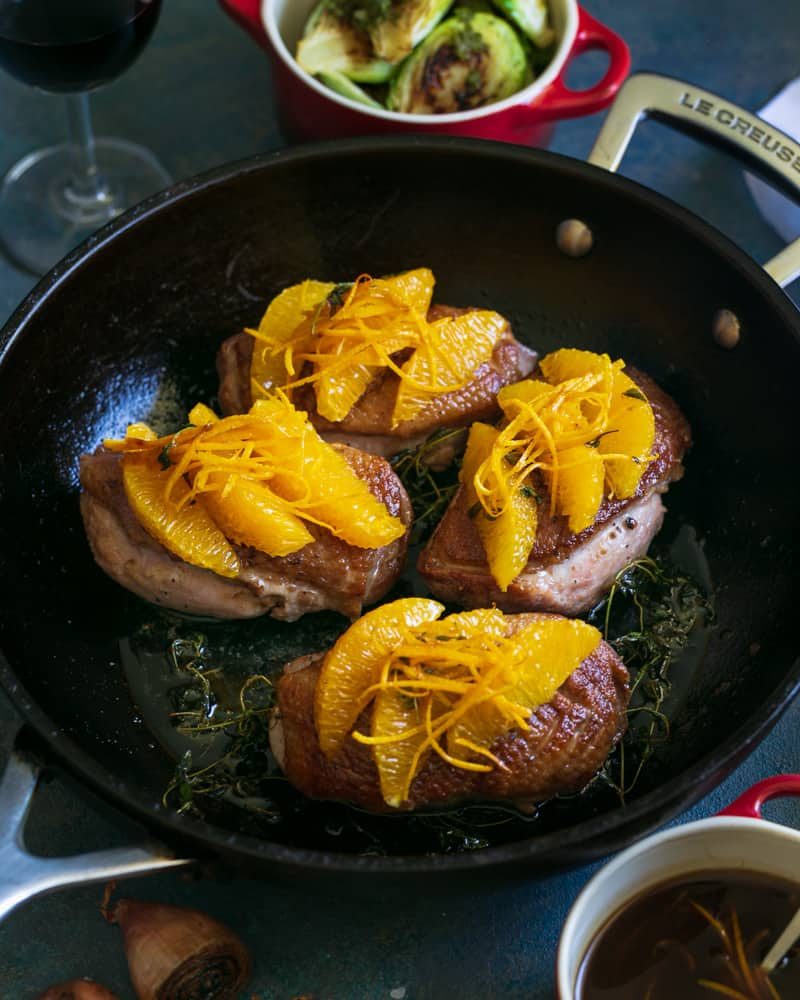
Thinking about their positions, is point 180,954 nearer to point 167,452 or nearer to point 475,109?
point 167,452

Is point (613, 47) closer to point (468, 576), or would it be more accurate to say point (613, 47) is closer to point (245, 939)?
point (468, 576)

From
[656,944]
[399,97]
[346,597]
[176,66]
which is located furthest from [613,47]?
[656,944]

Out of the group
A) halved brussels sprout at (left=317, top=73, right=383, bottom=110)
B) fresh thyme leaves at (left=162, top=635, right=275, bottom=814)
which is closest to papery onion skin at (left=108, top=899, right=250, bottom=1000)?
fresh thyme leaves at (left=162, top=635, right=275, bottom=814)

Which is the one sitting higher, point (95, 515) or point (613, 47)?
point (613, 47)

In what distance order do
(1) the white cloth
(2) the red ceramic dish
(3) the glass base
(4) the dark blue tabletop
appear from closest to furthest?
1. (4) the dark blue tabletop
2. (2) the red ceramic dish
3. (1) the white cloth
4. (3) the glass base

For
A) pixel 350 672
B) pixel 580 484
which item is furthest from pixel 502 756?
pixel 580 484

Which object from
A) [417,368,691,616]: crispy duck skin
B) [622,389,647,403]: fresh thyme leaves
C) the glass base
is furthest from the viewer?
the glass base

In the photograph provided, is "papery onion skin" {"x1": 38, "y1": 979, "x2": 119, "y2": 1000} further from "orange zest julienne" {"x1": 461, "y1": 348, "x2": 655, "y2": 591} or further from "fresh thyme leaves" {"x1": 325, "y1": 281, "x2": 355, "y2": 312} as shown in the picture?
"fresh thyme leaves" {"x1": 325, "y1": 281, "x2": 355, "y2": 312}
